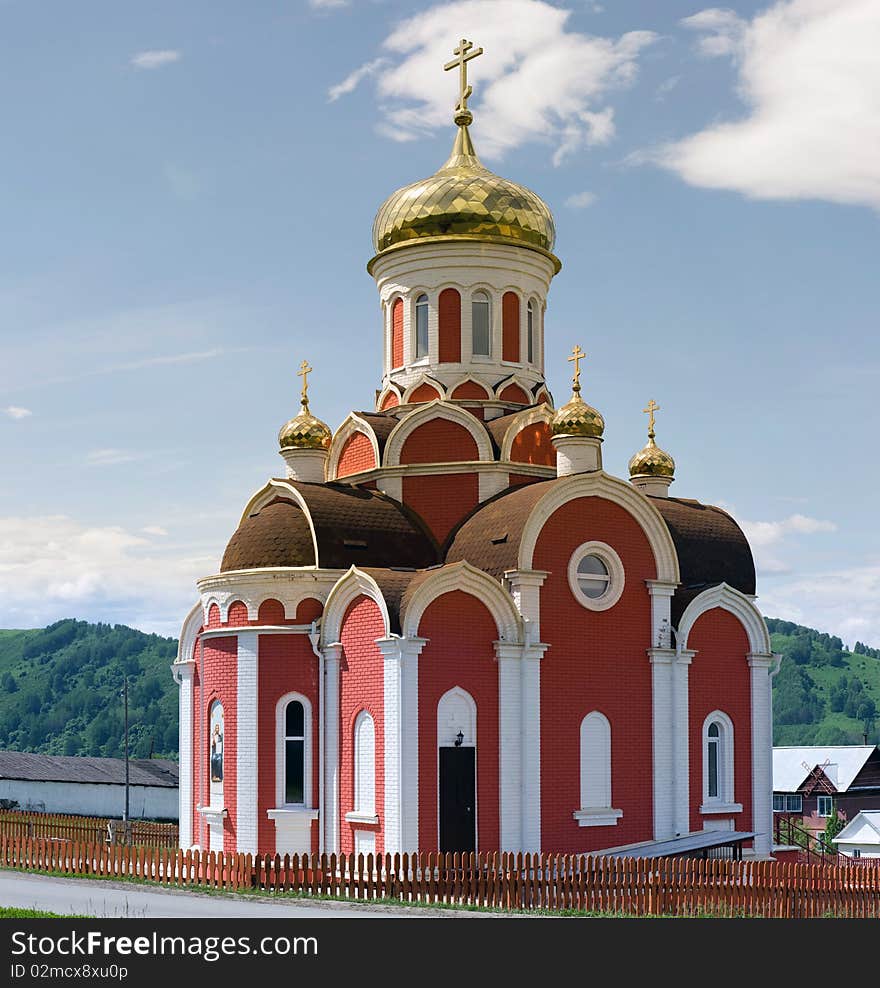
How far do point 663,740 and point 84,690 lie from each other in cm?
13137

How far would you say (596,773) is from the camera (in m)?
24.3

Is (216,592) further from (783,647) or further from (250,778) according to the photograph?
(783,647)

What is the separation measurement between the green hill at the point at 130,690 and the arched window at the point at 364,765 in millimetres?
94192

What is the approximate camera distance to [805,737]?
140125 mm

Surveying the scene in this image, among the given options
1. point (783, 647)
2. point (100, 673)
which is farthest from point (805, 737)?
point (100, 673)

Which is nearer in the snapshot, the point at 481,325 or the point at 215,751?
the point at 215,751

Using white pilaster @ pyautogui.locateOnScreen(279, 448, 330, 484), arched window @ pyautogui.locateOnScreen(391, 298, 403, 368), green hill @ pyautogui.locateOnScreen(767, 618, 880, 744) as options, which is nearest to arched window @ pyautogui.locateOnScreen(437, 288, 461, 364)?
arched window @ pyautogui.locateOnScreen(391, 298, 403, 368)

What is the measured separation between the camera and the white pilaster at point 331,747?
2361cm

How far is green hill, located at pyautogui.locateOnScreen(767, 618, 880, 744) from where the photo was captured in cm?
14300

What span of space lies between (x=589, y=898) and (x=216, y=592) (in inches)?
349

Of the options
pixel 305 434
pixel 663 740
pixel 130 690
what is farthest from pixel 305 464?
pixel 130 690

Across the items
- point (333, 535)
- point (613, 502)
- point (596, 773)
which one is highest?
point (613, 502)

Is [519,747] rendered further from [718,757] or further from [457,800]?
[718,757]

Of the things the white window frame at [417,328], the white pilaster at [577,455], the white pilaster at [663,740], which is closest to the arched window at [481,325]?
the white window frame at [417,328]
